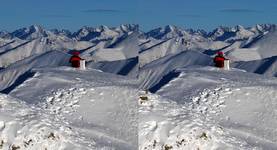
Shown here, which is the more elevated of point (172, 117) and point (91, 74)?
point (91, 74)

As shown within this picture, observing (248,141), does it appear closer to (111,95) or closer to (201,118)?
(201,118)

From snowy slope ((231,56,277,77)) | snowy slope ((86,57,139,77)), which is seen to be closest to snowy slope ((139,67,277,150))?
snowy slope ((86,57,139,77))

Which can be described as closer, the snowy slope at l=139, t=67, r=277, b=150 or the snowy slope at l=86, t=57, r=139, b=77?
the snowy slope at l=139, t=67, r=277, b=150

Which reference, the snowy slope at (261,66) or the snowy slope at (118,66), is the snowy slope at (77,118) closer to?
the snowy slope at (118,66)

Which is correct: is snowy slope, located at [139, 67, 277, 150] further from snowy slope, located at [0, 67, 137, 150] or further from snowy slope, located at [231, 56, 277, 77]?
snowy slope, located at [231, 56, 277, 77]

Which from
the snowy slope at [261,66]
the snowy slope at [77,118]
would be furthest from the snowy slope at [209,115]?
the snowy slope at [261,66]

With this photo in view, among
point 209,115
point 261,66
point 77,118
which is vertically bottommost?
point 77,118

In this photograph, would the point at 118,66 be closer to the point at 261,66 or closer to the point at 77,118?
the point at 261,66

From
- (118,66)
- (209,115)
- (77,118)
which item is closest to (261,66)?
(118,66)

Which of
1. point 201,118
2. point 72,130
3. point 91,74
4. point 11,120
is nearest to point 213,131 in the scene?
point 201,118
